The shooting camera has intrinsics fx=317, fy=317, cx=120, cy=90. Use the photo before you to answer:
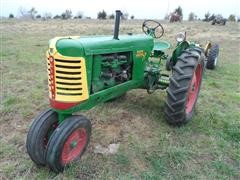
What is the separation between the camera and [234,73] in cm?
786

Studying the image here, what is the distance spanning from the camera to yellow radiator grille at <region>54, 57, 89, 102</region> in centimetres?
306

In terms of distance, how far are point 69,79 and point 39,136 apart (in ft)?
2.22

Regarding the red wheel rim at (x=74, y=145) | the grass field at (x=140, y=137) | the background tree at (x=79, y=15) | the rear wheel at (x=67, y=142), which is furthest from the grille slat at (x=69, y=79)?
the background tree at (x=79, y=15)

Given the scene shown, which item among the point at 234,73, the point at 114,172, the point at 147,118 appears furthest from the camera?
the point at 234,73

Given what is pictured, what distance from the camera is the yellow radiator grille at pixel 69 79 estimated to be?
10.1 feet

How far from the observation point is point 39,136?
3.24m

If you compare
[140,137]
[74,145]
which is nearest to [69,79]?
[74,145]

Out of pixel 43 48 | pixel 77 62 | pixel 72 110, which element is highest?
pixel 77 62

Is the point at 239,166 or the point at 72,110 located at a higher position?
the point at 72,110

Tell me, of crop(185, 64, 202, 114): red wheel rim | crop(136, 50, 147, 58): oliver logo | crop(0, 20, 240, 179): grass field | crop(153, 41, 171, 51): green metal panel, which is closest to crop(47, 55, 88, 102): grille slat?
crop(0, 20, 240, 179): grass field

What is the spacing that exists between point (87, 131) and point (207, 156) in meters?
1.48

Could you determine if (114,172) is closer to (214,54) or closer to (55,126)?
(55,126)

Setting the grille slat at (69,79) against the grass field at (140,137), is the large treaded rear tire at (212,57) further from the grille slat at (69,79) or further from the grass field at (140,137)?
the grille slat at (69,79)

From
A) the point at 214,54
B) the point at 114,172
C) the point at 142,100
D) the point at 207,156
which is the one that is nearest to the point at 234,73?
the point at 214,54
